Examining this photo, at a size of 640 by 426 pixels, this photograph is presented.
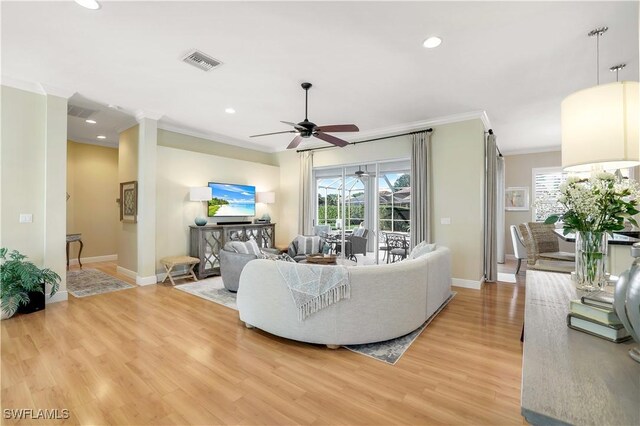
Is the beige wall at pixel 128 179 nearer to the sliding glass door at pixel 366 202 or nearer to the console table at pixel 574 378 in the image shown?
the sliding glass door at pixel 366 202

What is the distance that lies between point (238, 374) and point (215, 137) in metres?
5.31

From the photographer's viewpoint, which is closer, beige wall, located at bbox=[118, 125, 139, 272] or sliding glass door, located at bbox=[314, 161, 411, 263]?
beige wall, located at bbox=[118, 125, 139, 272]

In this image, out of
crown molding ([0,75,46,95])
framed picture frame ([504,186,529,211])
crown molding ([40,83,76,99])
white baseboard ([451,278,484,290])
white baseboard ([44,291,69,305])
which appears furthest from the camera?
framed picture frame ([504,186,529,211])

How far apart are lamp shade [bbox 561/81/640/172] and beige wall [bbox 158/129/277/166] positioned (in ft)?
19.7

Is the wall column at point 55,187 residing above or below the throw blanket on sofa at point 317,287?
above

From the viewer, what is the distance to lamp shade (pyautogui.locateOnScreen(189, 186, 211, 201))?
5488 millimetres

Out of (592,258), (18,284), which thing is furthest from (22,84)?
(592,258)

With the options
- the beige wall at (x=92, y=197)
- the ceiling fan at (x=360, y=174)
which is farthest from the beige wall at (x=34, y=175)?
the ceiling fan at (x=360, y=174)

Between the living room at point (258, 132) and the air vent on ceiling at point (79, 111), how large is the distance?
18 cm

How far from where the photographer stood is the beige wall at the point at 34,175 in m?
3.62

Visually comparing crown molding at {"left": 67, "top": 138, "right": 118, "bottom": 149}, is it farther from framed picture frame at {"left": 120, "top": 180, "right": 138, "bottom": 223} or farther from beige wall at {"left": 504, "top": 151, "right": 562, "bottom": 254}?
beige wall at {"left": 504, "top": 151, "right": 562, "bottom": 254}

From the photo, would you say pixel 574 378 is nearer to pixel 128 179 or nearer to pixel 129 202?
pixel 129 202

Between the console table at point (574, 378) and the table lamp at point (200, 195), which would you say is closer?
the console table at point (574, 378)

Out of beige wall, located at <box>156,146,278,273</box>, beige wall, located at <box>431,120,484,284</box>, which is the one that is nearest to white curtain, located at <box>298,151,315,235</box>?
beige wall, located at <box>156,146,278,273</box>
